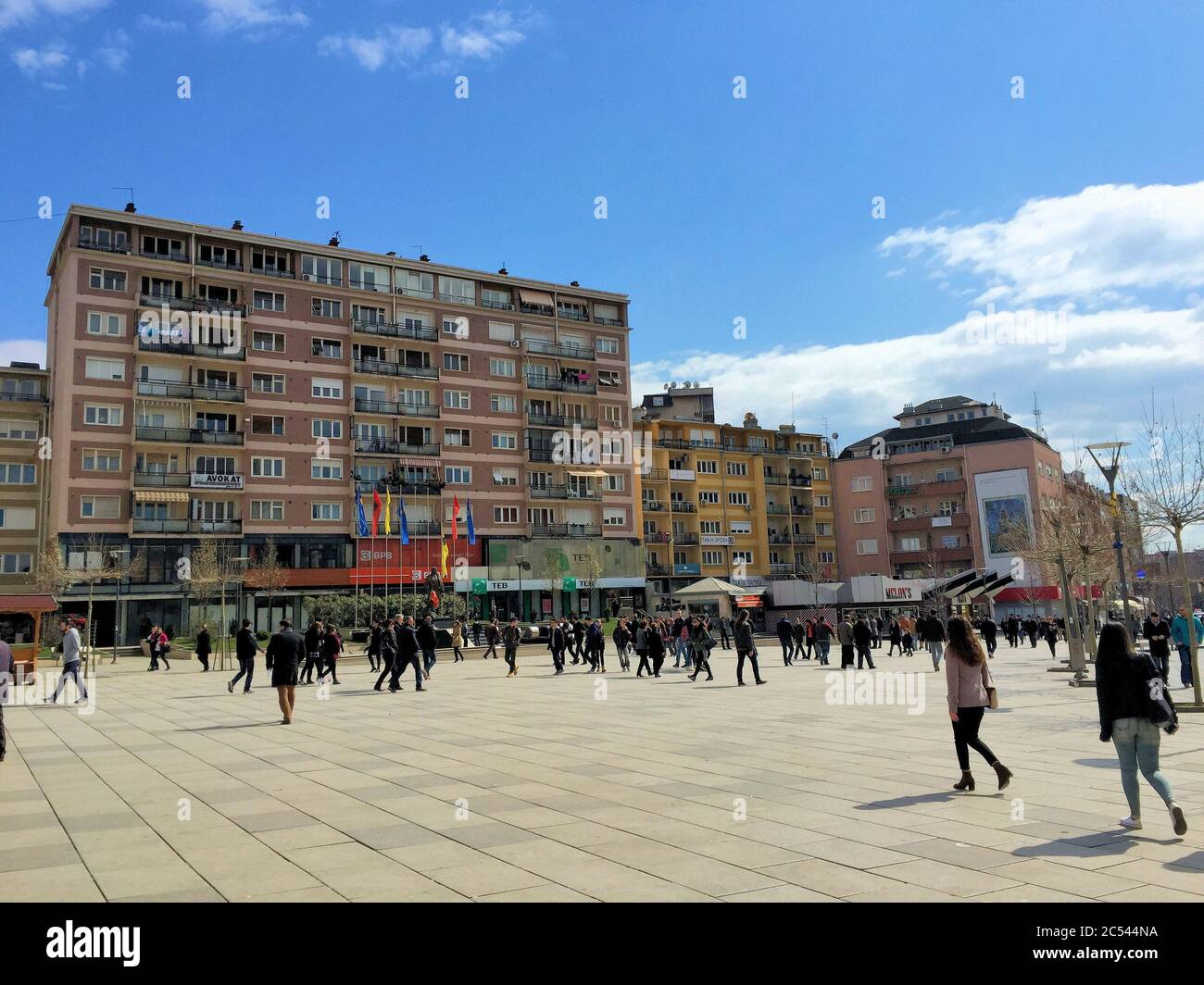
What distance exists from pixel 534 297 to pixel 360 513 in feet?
72.7

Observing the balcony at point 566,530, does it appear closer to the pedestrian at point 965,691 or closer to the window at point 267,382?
the window at point 267,382

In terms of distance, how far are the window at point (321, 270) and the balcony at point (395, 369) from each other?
205 inches

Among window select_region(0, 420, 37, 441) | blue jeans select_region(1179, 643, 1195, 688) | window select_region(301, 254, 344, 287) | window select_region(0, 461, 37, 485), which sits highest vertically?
window select_region(301, 254, 344, 287)

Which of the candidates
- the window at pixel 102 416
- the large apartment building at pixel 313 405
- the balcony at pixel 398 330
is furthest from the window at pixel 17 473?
the balcony at pixel 398 330

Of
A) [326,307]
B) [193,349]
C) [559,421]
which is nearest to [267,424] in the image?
[193,349]

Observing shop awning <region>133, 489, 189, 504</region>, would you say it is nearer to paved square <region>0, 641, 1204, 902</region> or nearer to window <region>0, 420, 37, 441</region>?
window <region>0, 420, 37, 441</region>

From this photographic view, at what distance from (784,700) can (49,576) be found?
39545 millimetres

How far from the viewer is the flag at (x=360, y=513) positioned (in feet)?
165

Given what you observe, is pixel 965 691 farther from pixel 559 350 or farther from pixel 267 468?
pixel 559 350

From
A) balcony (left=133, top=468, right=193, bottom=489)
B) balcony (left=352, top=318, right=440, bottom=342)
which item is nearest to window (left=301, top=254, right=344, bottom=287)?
balcony (left=352, top=318, right=440, bottom=342)

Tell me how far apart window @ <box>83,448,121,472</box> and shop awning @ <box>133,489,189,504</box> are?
1.70 metres

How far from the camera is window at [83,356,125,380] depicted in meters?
48.5

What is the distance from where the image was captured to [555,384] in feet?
208
